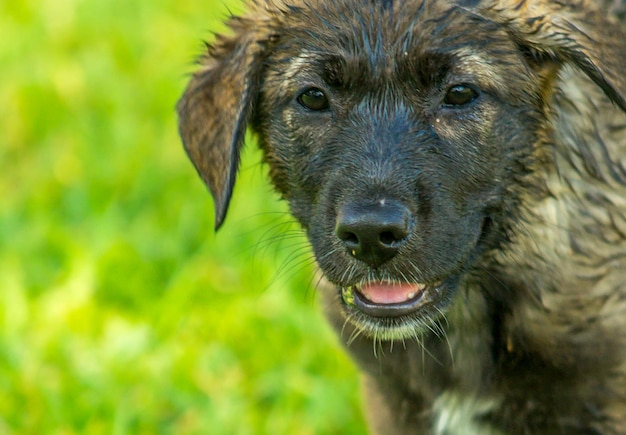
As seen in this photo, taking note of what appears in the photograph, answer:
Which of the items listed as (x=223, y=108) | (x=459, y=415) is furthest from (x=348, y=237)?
(x=459, y=415)

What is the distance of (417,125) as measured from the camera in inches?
150

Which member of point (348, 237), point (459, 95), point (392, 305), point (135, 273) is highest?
point (459, 95)

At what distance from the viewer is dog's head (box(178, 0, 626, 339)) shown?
372 centimetres

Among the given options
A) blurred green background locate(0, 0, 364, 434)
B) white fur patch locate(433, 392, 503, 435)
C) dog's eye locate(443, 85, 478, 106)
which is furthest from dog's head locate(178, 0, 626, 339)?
blurred green background locate(0, 0, 364, 434)

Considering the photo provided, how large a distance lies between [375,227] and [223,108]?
2.60 ft

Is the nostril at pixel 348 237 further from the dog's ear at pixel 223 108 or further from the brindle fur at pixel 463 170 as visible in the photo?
the dog's ear at pixel 223 108

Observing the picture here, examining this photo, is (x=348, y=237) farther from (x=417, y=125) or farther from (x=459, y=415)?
(x=459, y=415)

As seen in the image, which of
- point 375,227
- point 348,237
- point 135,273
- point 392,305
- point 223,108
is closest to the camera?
point 375,227

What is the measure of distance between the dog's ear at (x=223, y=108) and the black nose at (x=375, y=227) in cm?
56

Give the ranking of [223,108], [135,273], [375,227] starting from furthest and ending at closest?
1. [135,273]
2. [223,108]
3. [375,227]

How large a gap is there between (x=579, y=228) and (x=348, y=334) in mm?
864

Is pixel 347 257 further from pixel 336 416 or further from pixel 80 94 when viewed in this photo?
pixel 80 94

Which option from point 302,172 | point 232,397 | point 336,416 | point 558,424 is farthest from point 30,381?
point 558,424

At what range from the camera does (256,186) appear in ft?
21.0
